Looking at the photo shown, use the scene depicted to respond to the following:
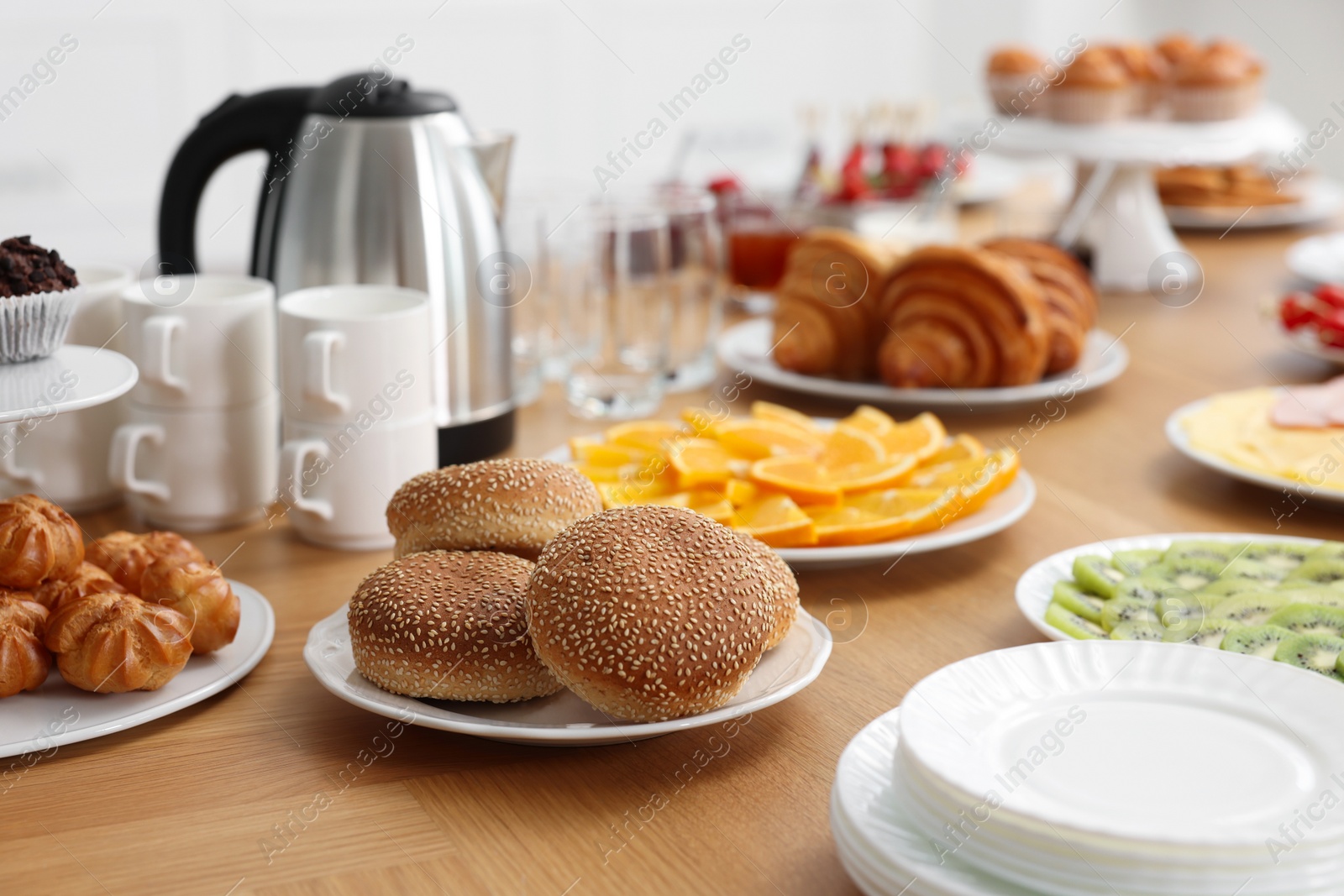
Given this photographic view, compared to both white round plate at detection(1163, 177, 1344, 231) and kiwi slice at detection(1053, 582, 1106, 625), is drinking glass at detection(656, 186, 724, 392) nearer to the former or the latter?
kiwi slice at detection(1053, 582, 1106, 625)

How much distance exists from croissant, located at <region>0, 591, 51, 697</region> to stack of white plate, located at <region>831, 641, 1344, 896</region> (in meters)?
0.51

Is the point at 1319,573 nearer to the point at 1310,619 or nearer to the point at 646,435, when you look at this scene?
the point at 1310,619

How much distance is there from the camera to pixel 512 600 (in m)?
0.80

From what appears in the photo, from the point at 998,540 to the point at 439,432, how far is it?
54 cm

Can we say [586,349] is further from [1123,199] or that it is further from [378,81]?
[1123,199]

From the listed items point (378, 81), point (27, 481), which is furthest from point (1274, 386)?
point (27, 481)

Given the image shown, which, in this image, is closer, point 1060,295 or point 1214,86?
point 1060,295

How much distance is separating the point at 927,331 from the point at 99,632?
1.01m

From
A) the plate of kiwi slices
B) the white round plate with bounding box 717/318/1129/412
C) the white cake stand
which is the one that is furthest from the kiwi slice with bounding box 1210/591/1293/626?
the white cake stand

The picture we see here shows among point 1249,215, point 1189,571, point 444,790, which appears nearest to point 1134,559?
point 1189,571

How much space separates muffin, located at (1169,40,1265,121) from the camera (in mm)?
2102

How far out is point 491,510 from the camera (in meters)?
0.89

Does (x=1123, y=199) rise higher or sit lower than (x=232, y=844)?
higher

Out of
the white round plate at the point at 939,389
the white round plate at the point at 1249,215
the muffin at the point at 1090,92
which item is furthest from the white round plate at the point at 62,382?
the white round plate at the point at 1249,215
